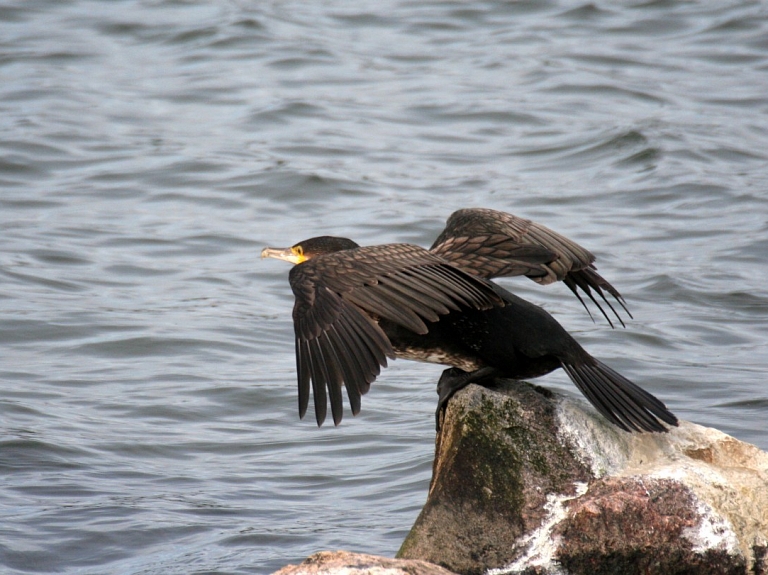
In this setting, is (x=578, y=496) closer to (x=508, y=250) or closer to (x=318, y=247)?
(x=508, y=250)

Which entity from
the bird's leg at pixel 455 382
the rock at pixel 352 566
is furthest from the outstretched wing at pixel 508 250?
the rock at pixel 352 566

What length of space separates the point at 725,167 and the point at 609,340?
428cm

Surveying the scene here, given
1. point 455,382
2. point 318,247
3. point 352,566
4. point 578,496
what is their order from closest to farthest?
1. point 352,566
2. point 578,496
3. point 455,382
4. point 318,247

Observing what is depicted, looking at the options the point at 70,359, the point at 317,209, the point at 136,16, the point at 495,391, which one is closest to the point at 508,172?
the point at 317,209

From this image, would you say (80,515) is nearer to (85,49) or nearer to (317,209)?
(317,209)

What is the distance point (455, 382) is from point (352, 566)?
114 centimetres

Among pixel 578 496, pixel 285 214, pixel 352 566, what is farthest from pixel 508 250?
pixel 285 214

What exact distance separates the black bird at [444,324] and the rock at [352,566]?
1.58 ft

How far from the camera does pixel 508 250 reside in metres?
4.60

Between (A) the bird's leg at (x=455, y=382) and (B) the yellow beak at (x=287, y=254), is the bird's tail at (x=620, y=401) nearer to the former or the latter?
(A) the bird's leg at (x=455, y=382)

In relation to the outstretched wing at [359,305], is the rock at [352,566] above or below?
below

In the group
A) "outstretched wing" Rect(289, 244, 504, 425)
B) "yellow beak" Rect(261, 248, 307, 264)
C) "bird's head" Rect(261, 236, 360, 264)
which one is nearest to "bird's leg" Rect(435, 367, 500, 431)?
"outstretched wing" Rect(289, 244, 504, 425)

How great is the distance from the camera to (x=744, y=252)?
9.66 m

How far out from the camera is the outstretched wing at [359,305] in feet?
12.8
